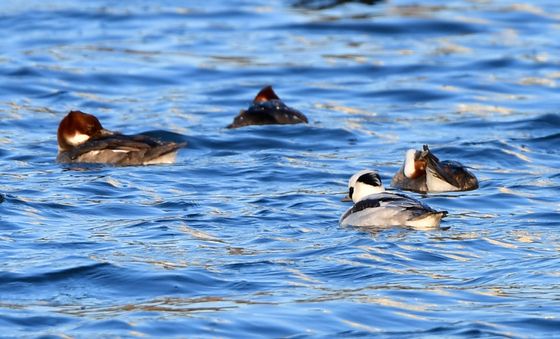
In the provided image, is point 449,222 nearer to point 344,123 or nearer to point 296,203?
point 296,203

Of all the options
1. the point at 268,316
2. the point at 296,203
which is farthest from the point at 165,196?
the point at 268,316

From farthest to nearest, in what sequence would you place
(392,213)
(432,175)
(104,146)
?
(104,146), (432,175), (392,213)

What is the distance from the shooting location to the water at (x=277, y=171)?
9148mm

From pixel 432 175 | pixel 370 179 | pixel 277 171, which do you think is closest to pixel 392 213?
pixel 370 179

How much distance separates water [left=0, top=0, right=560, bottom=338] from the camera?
915cm

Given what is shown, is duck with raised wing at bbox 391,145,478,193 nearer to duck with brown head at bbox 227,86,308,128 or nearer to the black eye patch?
the black eye patch

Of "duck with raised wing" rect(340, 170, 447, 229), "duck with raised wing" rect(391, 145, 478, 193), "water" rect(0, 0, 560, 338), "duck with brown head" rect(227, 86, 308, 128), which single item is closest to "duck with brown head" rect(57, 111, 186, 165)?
"water" rect(0, 0, 560, 338)

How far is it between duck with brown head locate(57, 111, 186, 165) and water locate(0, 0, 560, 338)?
1.09 ft

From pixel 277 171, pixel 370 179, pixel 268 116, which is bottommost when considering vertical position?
pixel 277 171

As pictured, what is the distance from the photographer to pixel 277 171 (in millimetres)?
14656

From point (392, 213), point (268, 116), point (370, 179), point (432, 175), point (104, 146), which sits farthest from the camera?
point (268, 116)

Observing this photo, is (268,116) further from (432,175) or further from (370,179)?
(370,179)

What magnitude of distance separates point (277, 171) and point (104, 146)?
74.9 inches

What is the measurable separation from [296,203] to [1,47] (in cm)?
1257
